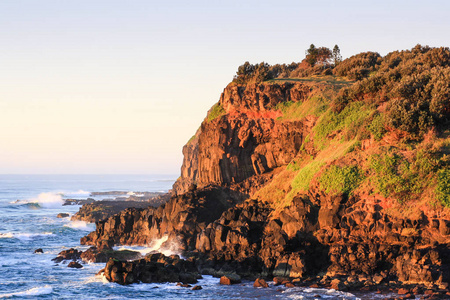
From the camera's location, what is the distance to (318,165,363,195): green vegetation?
4675cm

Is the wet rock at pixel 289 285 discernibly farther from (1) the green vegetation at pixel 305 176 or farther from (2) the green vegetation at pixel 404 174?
(1) the green vegetation at pixel 305 176

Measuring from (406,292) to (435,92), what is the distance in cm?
2277

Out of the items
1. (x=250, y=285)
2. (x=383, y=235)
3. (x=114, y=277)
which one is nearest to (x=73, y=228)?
(x=114, y=277)

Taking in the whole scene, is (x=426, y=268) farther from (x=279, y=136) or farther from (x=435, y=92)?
(x=279, y=136)

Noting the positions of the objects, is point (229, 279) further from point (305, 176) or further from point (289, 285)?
point (305, 176)

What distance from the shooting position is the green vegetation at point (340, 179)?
153ft

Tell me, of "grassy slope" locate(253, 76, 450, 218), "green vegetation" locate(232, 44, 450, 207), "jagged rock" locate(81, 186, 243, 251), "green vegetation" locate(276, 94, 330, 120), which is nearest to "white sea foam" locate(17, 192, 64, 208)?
"jagged rock" locate(81, 186, 243, 251)

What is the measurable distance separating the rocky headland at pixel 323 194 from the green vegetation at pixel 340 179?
0.38 ft

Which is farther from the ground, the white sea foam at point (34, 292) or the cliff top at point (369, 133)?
the cliff top at point (369, 133)

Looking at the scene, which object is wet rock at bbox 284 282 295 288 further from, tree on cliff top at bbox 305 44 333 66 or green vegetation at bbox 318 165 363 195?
tree on cliff top at bbox 305 44 333 66

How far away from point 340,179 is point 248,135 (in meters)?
22.3

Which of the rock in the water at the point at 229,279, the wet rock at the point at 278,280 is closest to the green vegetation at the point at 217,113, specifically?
the rock in the water at the point at 229,279

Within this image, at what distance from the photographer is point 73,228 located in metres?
86.3

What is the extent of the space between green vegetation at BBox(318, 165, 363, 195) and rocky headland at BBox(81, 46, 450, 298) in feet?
0.38
